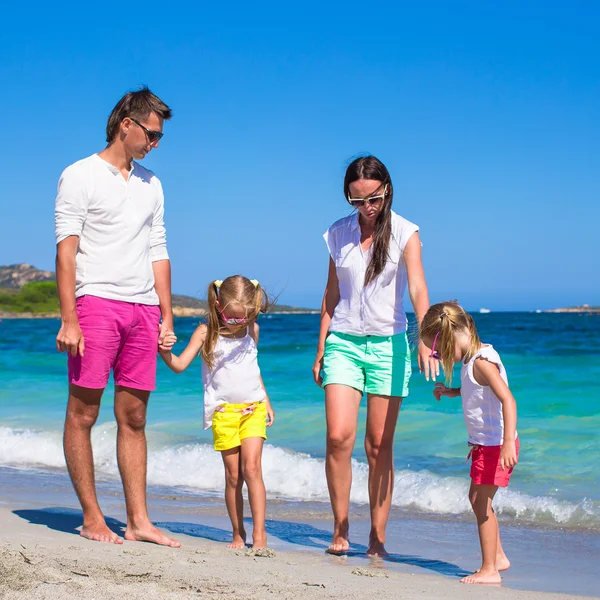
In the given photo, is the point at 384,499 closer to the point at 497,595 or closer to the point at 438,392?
the point at 438,392

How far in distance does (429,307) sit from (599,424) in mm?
5548

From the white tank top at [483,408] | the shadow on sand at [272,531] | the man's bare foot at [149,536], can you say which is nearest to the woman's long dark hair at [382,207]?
the white tank top at [483,408]

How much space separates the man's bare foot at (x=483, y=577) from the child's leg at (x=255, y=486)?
94 cm

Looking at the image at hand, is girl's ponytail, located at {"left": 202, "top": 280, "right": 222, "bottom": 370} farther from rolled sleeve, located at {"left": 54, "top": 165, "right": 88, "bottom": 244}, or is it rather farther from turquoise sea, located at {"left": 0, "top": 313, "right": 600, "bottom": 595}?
turquoise sea, located at {"left": 0, "top": 313, "right": 600, "bottom": 595}

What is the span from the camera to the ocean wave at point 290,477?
5.13 metres

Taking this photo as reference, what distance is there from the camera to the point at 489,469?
11.4 feet

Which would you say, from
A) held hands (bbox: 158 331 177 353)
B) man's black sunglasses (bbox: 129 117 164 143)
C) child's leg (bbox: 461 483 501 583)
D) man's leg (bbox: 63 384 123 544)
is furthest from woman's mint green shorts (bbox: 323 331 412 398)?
man's black sunglasses (bbox: 129 117 164 143)

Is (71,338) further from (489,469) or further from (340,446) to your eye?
(489,469)

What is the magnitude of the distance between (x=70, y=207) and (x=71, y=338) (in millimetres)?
563

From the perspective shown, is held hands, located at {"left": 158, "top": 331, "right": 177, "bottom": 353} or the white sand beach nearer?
the white sand beach

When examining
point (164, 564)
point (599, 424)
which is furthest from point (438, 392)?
point (599, 424)

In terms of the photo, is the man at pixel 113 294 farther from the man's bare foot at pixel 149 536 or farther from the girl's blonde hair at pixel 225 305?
the girl's blonde hair at pixel 225 305

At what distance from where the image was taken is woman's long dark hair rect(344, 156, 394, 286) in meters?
3.91

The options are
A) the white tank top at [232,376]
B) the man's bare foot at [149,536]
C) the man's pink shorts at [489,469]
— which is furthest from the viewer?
the white tank top at [232,376]
